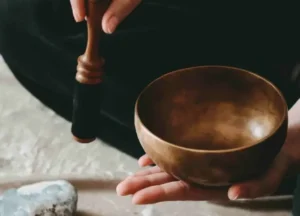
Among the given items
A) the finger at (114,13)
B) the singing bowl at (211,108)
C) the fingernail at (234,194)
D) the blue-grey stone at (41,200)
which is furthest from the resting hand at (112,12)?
the blue-grey stone at (41,200)

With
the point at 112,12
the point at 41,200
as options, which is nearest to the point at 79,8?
the point at 112,12

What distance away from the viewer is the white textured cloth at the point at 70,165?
1051 millimetres

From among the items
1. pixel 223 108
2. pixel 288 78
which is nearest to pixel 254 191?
pixel 223 108

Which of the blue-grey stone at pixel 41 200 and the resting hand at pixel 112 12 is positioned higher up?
the resting hand at pixel 112 12

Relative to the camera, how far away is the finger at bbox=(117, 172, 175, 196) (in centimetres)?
75

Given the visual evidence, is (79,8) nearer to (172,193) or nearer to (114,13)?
(114,13)

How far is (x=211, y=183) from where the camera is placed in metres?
0.70

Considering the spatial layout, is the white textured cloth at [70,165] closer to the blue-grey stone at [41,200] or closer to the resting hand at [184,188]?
the blue-grey stone at [41,200]

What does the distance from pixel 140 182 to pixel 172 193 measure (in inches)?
1.9

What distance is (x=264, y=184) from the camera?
74 cm

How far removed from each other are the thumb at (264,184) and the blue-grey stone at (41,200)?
1.22 ft

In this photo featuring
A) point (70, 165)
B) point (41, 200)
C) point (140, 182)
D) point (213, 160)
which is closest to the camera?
point (213, 160)

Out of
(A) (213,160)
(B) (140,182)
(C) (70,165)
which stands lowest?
(C) (70,165)

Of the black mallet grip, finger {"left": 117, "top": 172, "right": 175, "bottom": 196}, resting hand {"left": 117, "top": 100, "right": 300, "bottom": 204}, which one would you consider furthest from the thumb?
the black mallet grip
